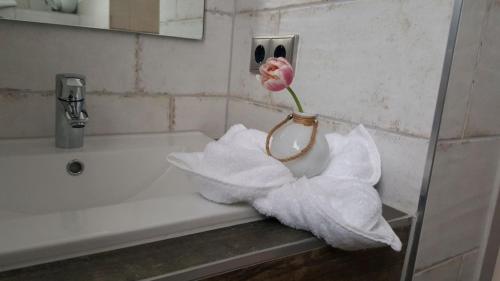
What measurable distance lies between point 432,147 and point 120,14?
2.50 feet

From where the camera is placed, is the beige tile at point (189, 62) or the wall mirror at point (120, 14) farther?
the beige tile at point (189, 62)

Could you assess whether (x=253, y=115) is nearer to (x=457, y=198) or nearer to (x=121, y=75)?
(x=121, y=75)

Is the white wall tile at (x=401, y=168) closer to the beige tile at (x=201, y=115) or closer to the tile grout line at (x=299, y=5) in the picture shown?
the tile grout line at (x=299, y=5)

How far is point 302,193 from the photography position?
1.75 ft

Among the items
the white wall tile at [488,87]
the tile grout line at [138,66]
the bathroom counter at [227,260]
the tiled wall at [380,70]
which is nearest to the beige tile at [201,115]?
the tile grout line at [138,66]

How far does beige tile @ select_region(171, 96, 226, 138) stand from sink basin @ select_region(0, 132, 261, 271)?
36 mm

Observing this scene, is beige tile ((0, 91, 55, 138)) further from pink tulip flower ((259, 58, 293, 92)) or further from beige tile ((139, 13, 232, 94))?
pink tulip flower ((259, 58, 293, 92))

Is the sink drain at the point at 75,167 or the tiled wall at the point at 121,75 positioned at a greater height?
the tiled wall at the point at 121,75

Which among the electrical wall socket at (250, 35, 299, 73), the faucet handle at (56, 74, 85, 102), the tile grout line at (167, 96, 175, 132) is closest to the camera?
the faucet handle at (56, 74, 85, 102)

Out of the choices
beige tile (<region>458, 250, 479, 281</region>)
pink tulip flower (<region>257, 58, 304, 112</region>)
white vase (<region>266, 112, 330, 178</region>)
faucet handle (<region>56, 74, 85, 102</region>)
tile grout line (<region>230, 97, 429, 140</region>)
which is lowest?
beige tile (<region>458, 250, 479, 281</region>)

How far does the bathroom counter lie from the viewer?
1.32ft

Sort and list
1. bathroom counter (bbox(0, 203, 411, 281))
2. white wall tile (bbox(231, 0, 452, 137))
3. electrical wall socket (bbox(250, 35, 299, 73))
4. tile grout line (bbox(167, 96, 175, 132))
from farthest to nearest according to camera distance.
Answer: tile grout line (bbox(167, 96, 175, 132)) → electrical wall socket (bbox(250, 35, 299, 73)) → white wall tile (bbox(231, 0, 452, 137)) → bathroom counter (bbox(0, 203, 411, 281))

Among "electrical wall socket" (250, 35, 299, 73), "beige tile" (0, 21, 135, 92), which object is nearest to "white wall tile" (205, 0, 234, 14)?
"electrical wall socket" (250, 35, 299, 73)

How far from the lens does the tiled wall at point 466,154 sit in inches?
24.5
